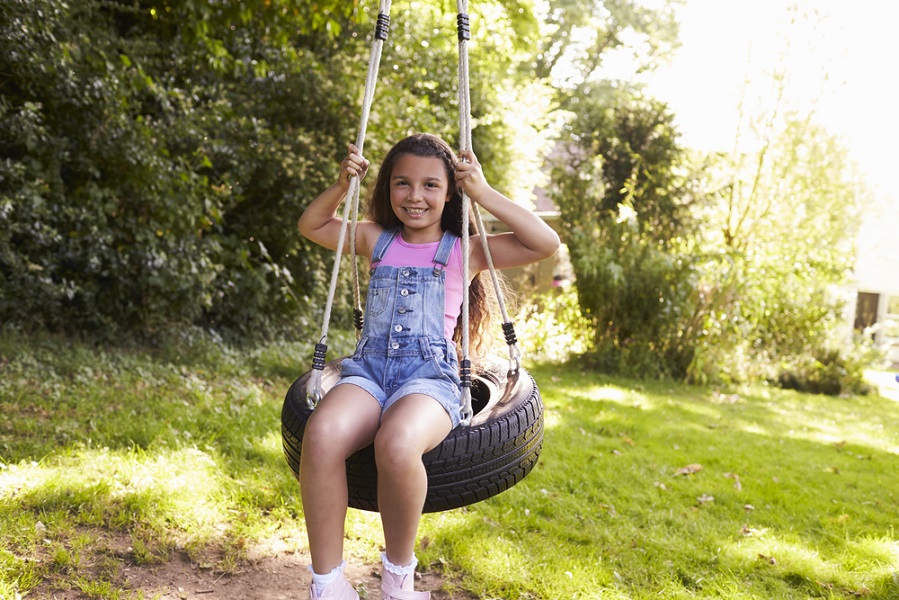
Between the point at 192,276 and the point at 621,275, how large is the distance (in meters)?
3.99

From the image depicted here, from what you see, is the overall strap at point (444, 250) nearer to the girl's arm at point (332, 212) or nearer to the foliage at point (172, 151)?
the girl's arm at point (332, 212)

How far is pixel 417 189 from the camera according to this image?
→ 2139 mm

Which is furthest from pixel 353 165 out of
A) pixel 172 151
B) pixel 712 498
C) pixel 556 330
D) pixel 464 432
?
pixel 556 330

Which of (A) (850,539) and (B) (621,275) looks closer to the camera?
(A) (850,539)

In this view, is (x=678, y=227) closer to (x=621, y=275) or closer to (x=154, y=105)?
(x=621, y=275)

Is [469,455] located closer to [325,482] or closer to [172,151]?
[325,482]

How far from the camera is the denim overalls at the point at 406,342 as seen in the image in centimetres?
198

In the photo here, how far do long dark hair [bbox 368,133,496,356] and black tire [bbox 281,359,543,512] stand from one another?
466mm

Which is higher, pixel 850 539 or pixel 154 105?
pixel 154 105

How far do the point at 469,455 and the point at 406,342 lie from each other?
403 mm

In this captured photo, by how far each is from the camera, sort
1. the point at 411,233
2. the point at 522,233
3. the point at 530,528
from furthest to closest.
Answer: the point at 530,528
the point at 411,233
the point at 522,233

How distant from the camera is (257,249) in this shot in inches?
240

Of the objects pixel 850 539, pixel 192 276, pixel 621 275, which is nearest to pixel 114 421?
pixel 192 276

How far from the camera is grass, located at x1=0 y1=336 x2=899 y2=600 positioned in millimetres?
2510
